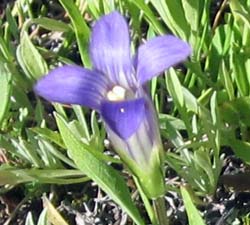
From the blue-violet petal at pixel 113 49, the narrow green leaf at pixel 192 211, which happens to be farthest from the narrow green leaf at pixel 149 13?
the narrow green leaf at pixel 192 211

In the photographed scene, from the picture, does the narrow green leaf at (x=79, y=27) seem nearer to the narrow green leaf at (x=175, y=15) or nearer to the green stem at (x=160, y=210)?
the narrow green leaf at (x=175, y=15)

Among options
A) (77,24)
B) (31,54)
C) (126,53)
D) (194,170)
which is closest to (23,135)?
(31,54)

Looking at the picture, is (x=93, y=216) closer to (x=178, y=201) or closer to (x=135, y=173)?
(x=178, y=201)

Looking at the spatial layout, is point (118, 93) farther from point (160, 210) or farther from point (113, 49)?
point (160, 210)

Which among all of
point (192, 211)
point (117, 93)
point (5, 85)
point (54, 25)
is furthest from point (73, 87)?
point (54, 25)

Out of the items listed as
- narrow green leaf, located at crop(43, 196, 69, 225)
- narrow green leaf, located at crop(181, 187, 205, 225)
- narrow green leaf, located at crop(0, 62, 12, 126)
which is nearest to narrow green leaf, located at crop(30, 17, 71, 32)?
narrow green leaf, located at crop(0, 62, 12, 126)
